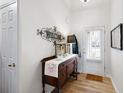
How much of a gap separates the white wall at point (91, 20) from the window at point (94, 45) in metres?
0.27

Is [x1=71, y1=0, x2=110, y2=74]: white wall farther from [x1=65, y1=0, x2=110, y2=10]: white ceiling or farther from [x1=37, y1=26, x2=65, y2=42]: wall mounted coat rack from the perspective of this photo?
[x1=37, y1=26, x2=65, y2=42]: wall mounted coat rack

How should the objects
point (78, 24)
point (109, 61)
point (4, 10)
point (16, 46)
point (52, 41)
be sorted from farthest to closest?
1. point (78, 24)
2. point (109, 61)
3. point (52, 41)
4. point (4, 10)
5. point (16, 46)

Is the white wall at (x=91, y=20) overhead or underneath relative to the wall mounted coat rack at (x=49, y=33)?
overhead

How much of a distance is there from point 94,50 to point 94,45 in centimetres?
21

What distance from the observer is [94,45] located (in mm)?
4371

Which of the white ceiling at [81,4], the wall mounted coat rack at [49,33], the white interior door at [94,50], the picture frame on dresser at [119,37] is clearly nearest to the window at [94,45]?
the white interior door at [94,50]

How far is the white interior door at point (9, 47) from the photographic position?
6.48 ft

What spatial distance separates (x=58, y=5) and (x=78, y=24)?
155 cm

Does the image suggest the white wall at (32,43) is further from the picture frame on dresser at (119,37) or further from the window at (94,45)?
the window at (94,45)

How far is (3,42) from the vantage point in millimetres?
2270

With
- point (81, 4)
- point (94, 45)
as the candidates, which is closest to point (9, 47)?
point (94, 45)

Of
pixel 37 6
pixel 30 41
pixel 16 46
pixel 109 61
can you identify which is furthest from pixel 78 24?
pixel 16 46

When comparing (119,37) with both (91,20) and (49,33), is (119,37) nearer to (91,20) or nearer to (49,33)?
(49,33)

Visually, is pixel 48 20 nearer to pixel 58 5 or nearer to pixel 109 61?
pixel 58 5
